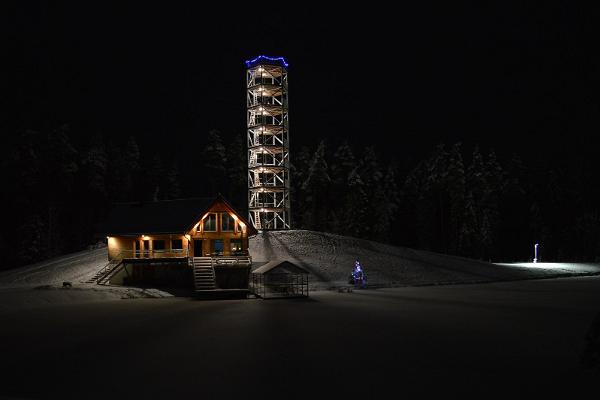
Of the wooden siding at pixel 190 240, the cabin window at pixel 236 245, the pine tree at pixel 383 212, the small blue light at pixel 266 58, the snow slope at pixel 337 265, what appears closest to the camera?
the wooden siding at pixel 190 240

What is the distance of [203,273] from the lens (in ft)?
139

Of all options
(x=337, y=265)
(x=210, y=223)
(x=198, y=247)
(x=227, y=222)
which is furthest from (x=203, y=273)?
(x=337, y=265)

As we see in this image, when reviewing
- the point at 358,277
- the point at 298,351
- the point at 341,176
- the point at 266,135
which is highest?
the point at 266,135

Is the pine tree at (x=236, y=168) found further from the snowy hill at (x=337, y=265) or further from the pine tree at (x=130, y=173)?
the snowy hill at (x=337, y=265)

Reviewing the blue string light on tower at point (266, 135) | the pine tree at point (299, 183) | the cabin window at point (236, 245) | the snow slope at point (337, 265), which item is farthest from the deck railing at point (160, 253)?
the pine tree at point (299, 183)

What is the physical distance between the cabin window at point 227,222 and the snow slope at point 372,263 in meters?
3.73

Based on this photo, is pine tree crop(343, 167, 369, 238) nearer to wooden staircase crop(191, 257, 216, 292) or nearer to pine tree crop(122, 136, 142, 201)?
pine tree crop(122, 136, 142, 201)

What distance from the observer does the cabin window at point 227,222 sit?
47.7 m

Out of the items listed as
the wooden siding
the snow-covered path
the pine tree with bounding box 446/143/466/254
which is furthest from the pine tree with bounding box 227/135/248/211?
the snow-covered path

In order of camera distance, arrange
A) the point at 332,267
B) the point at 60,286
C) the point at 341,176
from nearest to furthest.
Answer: the point at 60,286 < the point at 332,267 < the point at 341,176

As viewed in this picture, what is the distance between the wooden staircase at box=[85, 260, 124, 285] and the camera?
145ft

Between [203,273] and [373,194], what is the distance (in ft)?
145

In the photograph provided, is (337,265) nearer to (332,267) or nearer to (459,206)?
(332,267)

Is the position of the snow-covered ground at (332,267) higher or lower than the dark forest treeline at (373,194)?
lower
